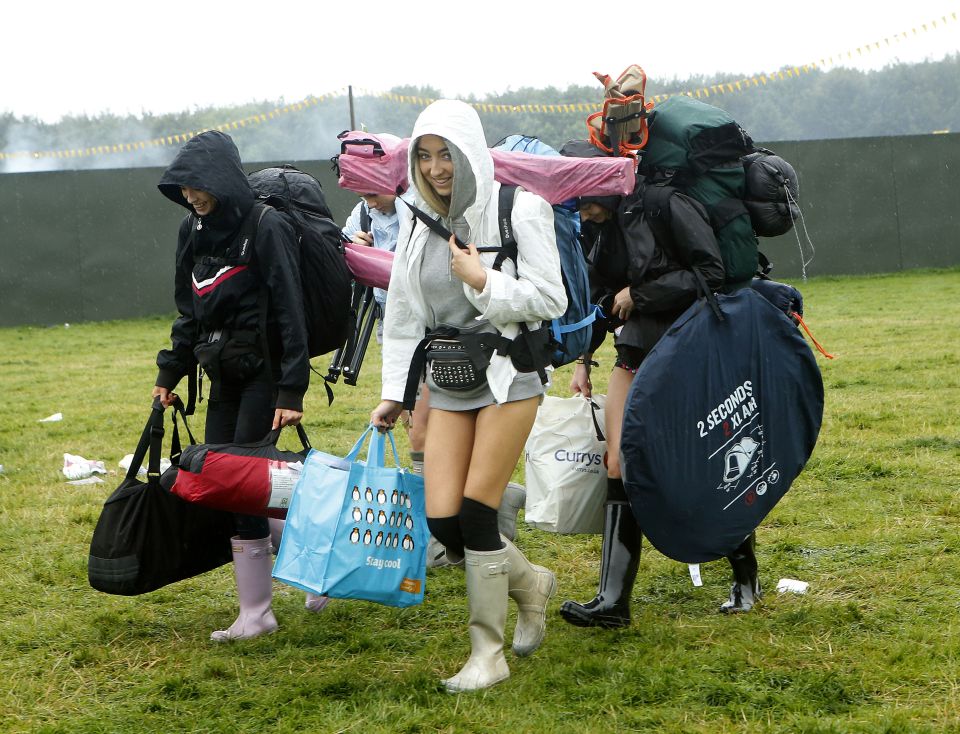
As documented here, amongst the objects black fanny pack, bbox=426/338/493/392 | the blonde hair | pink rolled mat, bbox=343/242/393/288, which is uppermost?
the blonde hair

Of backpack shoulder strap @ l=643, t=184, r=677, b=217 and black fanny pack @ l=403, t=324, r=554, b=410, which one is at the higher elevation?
backpack shoulder strap @ l=643, t=184, r=677, b=217

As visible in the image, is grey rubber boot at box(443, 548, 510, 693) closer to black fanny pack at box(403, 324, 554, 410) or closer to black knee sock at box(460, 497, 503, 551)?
black knee sock at box(460, 497, 503, 551)

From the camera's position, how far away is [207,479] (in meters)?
4.04

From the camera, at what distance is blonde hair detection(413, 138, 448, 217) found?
3749 millimetres

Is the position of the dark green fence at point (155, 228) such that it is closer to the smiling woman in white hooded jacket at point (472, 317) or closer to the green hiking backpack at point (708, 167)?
the green hiking backpack at point (708, 167)

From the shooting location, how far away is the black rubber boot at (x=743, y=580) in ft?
14.5

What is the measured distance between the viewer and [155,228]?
18109 millimetres

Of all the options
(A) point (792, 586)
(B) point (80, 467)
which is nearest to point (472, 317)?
(A) point (792, 586)

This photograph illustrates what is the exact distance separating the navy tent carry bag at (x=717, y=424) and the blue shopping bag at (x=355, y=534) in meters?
0.75

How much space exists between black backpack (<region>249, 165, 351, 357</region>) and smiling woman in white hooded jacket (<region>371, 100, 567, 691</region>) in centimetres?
62

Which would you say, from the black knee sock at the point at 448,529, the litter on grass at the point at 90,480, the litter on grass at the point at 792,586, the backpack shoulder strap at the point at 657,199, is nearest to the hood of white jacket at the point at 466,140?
the backpack shoulder strap at the point at 657,199

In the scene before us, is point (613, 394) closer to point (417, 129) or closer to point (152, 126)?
point (417, 129)

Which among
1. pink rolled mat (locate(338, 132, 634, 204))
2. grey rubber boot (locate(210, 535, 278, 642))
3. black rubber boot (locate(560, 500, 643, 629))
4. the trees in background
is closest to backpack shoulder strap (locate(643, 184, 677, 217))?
pink rolled mat (locate(338, 132, 634, 204))

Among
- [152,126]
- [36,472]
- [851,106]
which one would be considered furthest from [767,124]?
[36,472]
